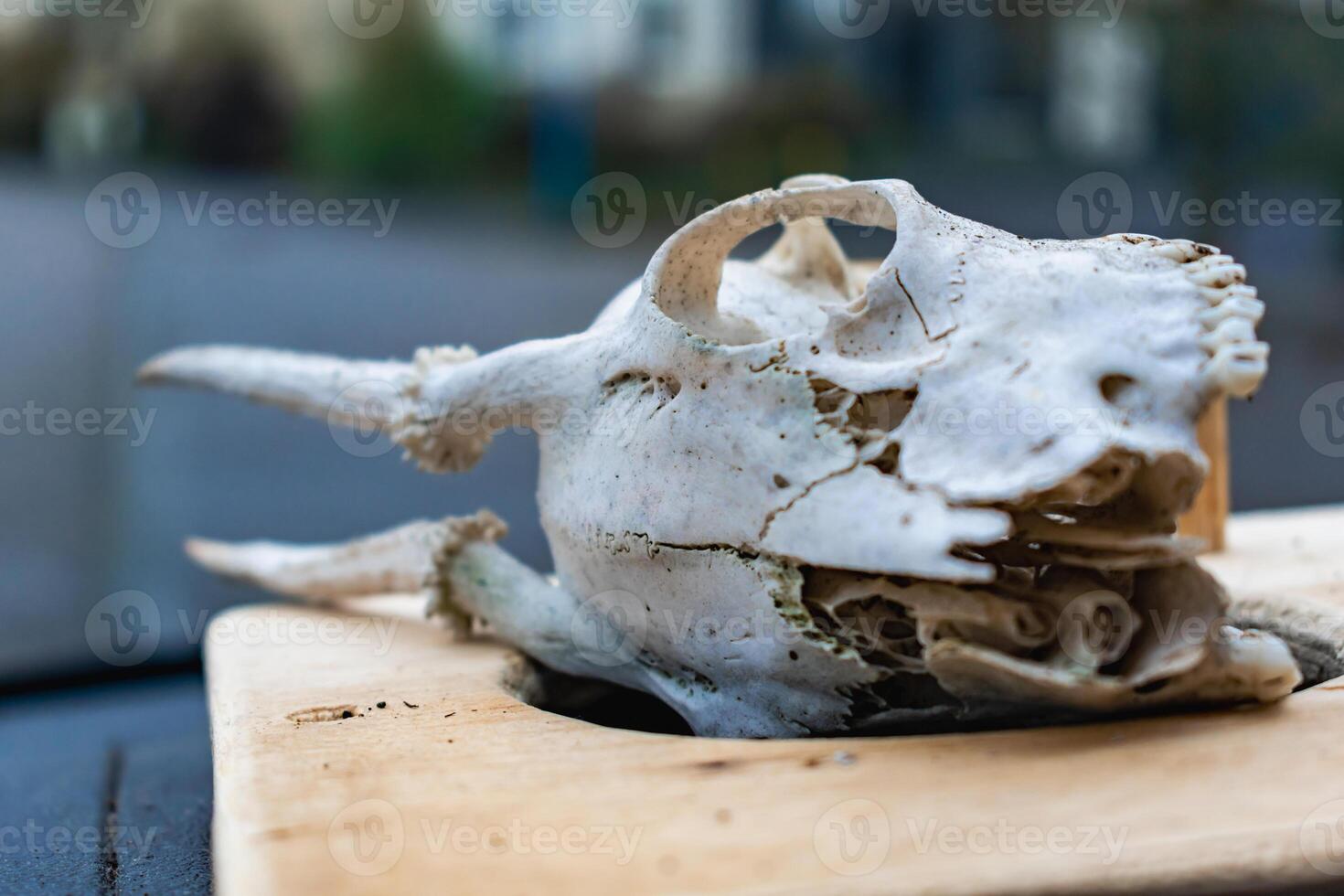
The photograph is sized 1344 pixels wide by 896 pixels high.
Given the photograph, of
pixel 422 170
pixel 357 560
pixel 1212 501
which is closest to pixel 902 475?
pixel 357 560

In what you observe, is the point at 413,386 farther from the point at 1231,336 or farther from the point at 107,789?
the point at 1231,336

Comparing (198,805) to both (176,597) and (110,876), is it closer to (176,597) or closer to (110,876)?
(110,876)

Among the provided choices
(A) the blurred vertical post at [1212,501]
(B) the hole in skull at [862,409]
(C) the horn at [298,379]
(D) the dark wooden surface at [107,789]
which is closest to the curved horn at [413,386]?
(C) the horn at [298,379]

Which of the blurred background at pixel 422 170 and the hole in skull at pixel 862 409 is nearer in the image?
the hole in skull at pixel 862 409

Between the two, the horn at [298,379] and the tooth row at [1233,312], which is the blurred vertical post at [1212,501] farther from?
the horn at [298,379]

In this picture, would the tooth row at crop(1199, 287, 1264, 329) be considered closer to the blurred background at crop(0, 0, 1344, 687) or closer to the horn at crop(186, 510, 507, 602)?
the horn at crop(186, 510, 507, 602)

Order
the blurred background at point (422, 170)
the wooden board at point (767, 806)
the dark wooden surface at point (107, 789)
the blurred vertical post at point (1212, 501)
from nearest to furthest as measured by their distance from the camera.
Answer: the wooden board at point (767, 806), the dark wooden surface at point (107, 789), the blurred vertical post at point (1212, 501), the blurred background at point (422, 170)

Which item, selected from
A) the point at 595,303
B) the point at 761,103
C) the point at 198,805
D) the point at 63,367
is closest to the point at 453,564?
the point at 198,805
